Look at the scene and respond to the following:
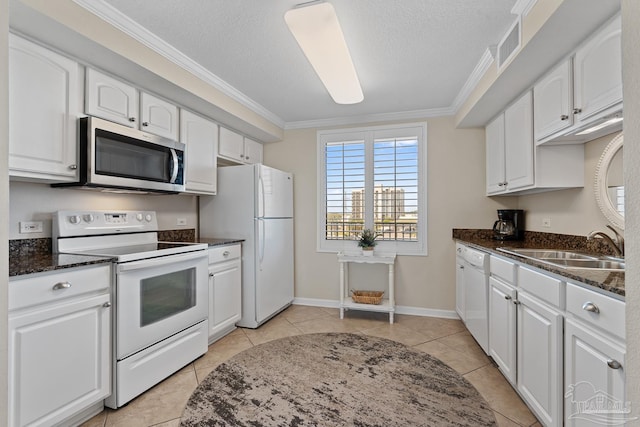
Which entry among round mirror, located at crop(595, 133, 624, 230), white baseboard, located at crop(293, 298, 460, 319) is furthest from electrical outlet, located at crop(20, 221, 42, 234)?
round mirror, located at crop(595, 133, 624, 230)

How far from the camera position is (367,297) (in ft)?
11.5

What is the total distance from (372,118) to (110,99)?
105 inches

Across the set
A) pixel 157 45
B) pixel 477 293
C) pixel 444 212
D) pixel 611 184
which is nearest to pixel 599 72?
pixel 611 184

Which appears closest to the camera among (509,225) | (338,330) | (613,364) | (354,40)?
(613,364)

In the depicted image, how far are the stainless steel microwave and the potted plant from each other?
2048 millimetres

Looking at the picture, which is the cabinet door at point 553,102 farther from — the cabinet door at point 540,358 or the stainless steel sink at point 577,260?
the cabinet door at point 540,358

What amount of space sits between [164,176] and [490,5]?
8.20 feet

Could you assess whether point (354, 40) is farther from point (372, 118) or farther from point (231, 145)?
point (231, 145)

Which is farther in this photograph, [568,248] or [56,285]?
[568,248]

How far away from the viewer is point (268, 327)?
329cm

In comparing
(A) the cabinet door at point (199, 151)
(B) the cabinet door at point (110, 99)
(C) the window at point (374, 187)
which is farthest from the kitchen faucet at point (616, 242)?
(B) the cabinet door at point (110, 99)

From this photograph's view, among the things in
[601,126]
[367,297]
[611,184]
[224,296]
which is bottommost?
[367,297]

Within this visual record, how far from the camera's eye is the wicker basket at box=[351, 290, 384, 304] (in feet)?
11.5

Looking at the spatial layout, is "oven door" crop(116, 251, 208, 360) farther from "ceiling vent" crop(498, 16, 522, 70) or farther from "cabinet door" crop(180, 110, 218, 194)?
"ceiling vent" crop(498, 16, 522, 70)
